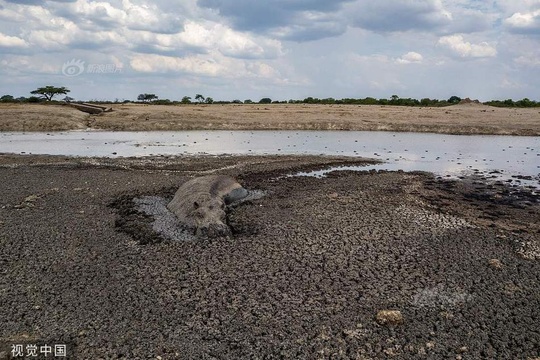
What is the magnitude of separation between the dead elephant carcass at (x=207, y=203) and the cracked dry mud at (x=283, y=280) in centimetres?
70

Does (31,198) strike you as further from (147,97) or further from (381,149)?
(147,97)

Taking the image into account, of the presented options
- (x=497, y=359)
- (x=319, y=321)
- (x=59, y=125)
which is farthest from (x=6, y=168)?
(x=59, y=125)

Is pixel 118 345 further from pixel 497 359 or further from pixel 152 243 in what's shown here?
pixel 497 359

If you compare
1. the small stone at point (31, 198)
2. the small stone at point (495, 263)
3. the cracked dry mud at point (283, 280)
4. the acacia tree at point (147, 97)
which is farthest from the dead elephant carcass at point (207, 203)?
the acacia tree at point (147, 97)

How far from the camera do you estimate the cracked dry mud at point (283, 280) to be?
830 cm

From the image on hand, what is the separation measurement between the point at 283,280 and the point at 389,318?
109 inches

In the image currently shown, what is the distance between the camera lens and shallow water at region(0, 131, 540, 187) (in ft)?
99.2

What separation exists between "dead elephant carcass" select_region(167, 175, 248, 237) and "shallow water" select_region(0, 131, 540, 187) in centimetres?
1317

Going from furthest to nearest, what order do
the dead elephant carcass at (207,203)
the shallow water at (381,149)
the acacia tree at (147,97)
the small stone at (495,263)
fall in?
the acacia tree at (147,97)
the shallow water at (381,149)
the dead elephant carcass at (207,203)
the small stone at (495,263)

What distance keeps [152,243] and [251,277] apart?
12.2 feet

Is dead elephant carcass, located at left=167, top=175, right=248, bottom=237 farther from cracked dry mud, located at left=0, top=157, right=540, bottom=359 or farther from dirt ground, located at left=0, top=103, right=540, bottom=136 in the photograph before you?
dirt ground, located at left=0, top=103, right=540, bottom=136

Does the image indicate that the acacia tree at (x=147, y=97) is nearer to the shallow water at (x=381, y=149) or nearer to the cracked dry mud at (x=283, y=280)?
the shallow water at (x=381, y=149)

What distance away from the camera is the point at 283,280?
10844mm

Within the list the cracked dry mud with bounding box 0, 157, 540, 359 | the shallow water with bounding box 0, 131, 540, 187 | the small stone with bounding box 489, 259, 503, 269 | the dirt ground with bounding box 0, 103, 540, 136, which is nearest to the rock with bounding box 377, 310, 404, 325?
the cracked dry mud with bounding box 0, 157, 540, 359
